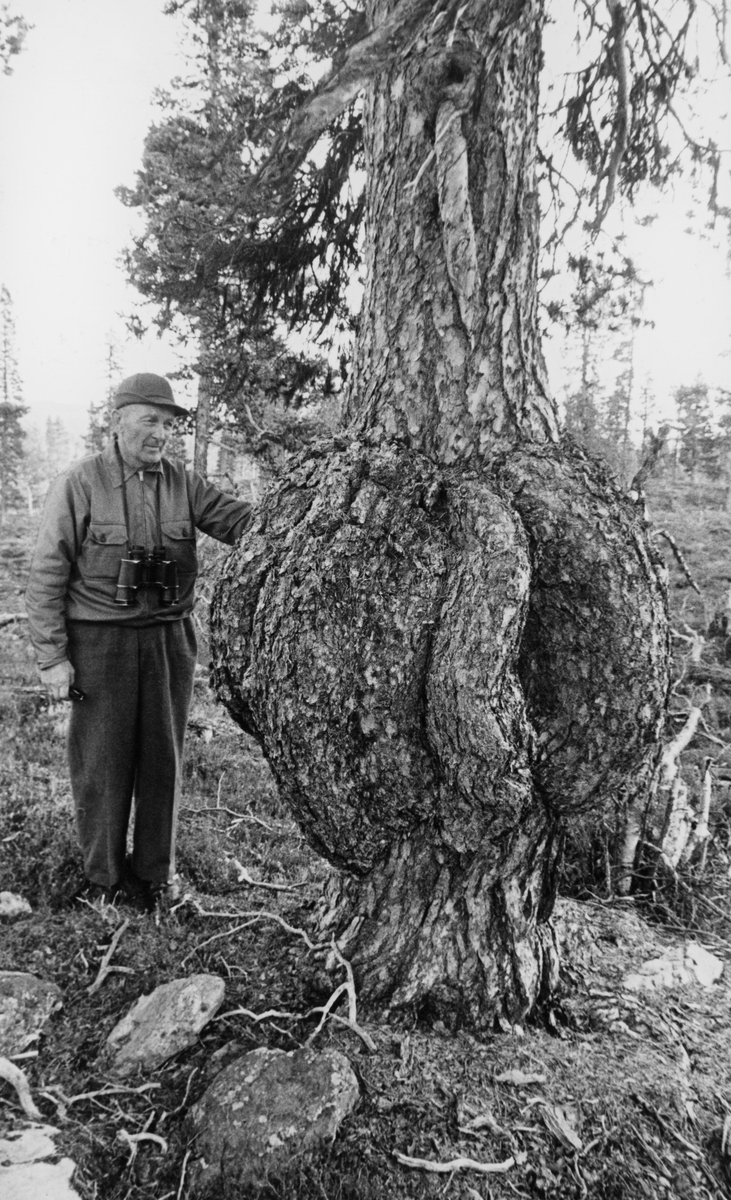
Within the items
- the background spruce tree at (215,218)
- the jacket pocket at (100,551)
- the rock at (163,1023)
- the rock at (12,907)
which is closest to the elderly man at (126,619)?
the jacket pocket at (100,551)

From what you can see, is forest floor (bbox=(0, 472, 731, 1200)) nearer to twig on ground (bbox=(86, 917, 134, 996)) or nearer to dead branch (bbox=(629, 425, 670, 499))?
twig on ground (bbox=(86, 917, 134, 996))

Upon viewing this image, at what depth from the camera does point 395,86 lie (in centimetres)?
247

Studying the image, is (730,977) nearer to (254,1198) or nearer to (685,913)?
(685,913)

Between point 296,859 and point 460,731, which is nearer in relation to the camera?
point 460,731

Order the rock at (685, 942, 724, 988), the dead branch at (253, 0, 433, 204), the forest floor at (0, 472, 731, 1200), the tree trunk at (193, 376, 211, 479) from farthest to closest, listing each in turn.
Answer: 1. the tree trunk at (193, 376, 211, 479)
2. the rock at (685, 942, 724, 988)
3. the dead branch at (253, 0, 433, 204)
4. the forest floor at (0, 472, 731, 1200)

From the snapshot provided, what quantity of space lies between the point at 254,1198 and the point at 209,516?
8.78ft

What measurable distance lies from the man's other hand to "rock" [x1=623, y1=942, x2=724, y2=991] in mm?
2826

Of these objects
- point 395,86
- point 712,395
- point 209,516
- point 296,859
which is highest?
point 712,395

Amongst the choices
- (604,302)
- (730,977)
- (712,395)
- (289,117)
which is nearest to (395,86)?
(289,117)

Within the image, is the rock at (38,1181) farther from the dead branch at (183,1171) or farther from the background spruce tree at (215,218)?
the background spruce tree at (215,218)

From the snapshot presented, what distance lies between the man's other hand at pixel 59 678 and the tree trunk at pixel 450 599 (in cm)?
131

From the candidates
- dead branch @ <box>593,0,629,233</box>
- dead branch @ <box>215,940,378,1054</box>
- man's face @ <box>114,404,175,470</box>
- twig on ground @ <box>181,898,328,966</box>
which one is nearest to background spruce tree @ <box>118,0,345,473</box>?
man's face @ <box>114,404,175,470</box>

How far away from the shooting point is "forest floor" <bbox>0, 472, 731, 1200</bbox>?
72.5 inches

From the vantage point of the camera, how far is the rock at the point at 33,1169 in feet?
5.69
